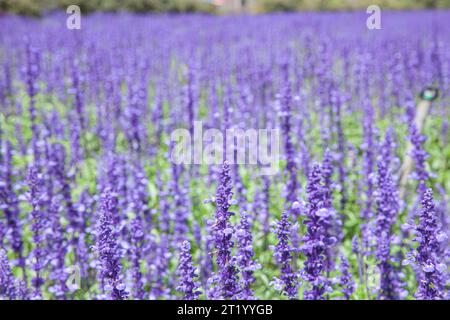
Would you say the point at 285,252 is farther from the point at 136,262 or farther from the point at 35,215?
the point at 35,215

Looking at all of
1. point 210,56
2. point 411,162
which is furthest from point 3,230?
point 210,56

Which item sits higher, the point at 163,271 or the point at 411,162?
the point at 411,162

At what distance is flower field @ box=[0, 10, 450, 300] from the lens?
10.1ft

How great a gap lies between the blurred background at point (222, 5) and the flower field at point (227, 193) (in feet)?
49.0

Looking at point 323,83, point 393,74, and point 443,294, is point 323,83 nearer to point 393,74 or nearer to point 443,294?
point 393,74

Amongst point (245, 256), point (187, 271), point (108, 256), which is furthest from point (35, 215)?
point (245, 256)

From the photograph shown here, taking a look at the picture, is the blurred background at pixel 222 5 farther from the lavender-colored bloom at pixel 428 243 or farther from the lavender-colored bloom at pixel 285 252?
the lavender-colored bloom at pixel 428 243

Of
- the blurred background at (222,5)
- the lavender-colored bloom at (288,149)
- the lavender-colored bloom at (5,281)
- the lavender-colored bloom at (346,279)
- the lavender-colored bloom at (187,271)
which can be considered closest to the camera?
the lavender-colored bloom at (187,271)

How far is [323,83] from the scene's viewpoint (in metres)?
7.83

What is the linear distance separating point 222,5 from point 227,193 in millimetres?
30717

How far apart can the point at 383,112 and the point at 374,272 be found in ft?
16.0

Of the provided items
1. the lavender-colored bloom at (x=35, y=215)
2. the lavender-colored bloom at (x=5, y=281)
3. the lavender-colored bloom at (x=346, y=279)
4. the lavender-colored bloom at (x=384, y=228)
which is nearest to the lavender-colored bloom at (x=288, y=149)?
the lavender-colored bloom at (x=384, y=228)

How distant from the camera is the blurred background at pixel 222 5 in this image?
2616 cm

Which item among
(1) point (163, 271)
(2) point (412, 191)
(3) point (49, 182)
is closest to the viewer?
(1) point (163, 271)
